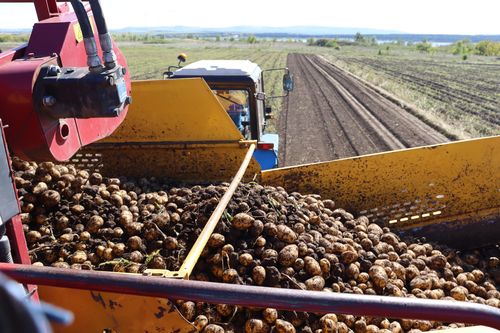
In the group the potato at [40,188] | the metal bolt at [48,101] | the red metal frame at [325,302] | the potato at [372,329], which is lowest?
the potato at [372,329]

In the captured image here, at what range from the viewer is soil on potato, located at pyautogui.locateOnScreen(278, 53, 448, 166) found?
11.1 m

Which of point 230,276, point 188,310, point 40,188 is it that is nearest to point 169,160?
point 40,188

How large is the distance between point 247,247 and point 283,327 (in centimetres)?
70

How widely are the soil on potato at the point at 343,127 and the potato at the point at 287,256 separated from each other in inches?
250

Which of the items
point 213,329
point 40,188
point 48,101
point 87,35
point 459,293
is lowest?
point 459,293

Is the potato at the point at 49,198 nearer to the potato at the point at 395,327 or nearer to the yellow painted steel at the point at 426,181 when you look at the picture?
the yellow painted steel at the point at 426,181

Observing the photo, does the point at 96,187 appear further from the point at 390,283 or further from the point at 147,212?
the point at 390,283

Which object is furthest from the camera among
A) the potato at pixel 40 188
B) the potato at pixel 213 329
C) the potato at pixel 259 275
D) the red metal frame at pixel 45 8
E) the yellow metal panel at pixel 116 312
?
the potato at pixel 40 188

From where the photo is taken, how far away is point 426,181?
4.36m

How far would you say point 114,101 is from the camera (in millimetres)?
1829

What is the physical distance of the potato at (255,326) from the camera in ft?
9.04

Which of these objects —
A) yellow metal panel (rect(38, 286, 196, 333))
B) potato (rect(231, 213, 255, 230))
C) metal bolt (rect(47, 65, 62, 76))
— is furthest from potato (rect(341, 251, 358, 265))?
metal bolt (rect(47, 65, 62, 76))

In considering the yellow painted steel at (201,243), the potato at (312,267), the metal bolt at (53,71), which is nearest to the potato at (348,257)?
the potato at (312,267)

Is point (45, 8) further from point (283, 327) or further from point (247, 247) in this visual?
point (283, 327)
